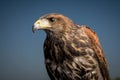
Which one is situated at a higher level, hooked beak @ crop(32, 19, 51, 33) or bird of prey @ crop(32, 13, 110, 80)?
hooked beak @ crop(32, 19, 51, 33)

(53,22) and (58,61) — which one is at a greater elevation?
(53,22)

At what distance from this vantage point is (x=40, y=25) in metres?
7.39

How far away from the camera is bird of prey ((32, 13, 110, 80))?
24.1 feet

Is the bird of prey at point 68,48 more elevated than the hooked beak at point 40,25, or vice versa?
the hooked beak at point 40,25

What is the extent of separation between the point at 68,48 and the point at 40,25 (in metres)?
0.96

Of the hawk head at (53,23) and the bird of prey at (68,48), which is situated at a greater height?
the hawk head at (53,23)

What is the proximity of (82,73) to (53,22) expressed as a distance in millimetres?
1568

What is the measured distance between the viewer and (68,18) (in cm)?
756

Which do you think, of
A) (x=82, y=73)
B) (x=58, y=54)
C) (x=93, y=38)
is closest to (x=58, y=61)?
(x=58, y=54)

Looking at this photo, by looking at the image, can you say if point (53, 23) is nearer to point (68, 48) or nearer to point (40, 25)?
point (40, 25)

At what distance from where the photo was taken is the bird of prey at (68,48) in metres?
7.34

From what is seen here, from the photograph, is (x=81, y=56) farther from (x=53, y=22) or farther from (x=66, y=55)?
(x=53, y=22)

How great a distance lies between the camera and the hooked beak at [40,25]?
7.34 m

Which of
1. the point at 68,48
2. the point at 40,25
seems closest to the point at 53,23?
the point at 40,25
